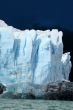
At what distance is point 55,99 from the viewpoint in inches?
1003

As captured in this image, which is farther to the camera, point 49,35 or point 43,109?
point 49,35

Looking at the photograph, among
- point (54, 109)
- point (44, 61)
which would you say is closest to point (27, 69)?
point (44, 61)

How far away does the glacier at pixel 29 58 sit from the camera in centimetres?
2520

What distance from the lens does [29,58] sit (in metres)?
25.6

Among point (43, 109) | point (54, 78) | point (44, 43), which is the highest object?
point (44, 43)

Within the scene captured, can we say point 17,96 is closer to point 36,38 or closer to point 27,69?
point 27,69

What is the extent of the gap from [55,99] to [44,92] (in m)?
0.67

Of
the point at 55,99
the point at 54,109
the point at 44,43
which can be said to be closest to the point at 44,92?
the point at 55,99

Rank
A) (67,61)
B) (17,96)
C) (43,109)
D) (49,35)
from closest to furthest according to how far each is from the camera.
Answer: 1. (43,109)
2. (17,96)
3. (49,35)
4. (67,61)

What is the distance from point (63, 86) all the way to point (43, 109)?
735cm

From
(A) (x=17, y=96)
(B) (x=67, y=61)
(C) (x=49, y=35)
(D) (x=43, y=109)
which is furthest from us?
(B) (x=67, y=61)

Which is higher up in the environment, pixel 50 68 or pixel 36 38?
pixel 36 38

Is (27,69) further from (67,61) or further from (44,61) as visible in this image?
(67,61)

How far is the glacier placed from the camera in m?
25.2
